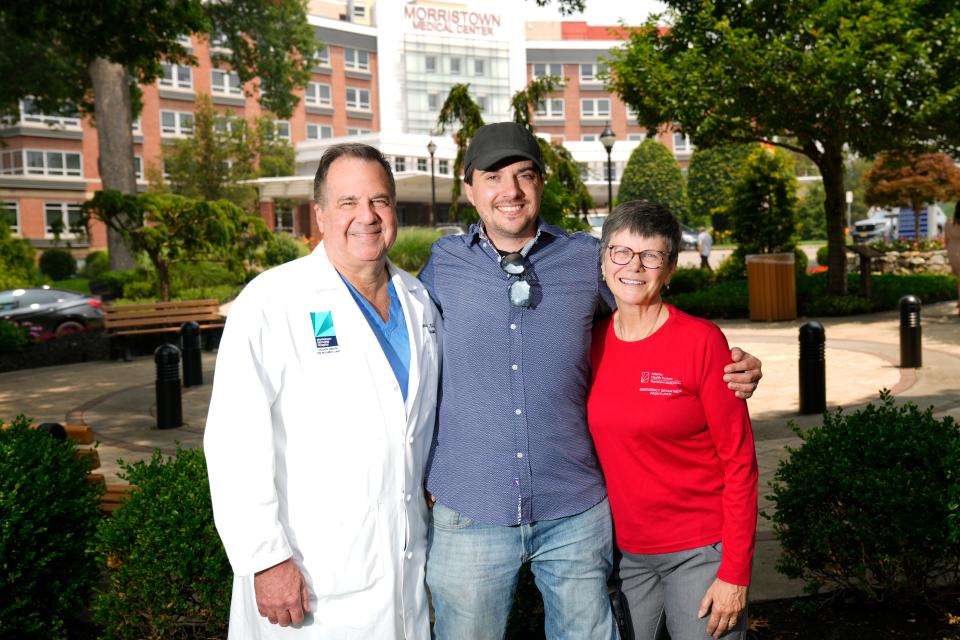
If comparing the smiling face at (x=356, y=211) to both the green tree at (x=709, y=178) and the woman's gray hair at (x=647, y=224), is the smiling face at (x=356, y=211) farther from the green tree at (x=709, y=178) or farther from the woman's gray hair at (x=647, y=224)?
the green tree at (x=709, y=178)

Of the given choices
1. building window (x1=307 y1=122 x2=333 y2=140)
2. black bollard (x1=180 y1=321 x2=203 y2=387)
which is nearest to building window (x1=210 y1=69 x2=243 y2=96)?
building window (x1=307 y1=122 x2=333 y2=140)

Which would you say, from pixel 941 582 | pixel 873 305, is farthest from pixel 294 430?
pixel 873 305

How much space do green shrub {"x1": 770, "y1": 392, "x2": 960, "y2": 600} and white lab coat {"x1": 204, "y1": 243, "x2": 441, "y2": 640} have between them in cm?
202

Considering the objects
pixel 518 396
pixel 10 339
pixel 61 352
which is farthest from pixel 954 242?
pixel 10 339

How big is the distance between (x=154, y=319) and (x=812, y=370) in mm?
11613

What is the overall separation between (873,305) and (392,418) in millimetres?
16808

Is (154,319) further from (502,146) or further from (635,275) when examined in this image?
(635,275)

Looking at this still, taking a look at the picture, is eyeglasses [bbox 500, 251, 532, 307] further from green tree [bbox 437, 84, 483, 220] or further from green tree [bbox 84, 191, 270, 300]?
green tree [bbox 437, 84, 483, 220]

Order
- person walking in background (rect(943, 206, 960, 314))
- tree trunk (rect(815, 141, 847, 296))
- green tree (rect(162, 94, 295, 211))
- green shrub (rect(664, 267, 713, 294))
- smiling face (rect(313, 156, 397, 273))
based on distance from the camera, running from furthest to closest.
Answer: green tree (rect(162, 94, 295, 211)) → green shrub (rect(664, 267, 713, 294)) → tree trunk (rect(815, 141, 847, 296)) → person walking in background (rect(943, 206, 960, 314)) → smiling face (rect(313, 156, 397, 273))

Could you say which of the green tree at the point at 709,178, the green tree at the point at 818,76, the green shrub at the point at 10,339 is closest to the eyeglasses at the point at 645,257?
the green tree at the point at 818,76

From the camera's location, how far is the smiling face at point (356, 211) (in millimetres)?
2871

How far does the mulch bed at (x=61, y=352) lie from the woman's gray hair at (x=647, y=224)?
1463 cm

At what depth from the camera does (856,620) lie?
4.11 m

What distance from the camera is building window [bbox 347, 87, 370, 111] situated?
84113 mm
